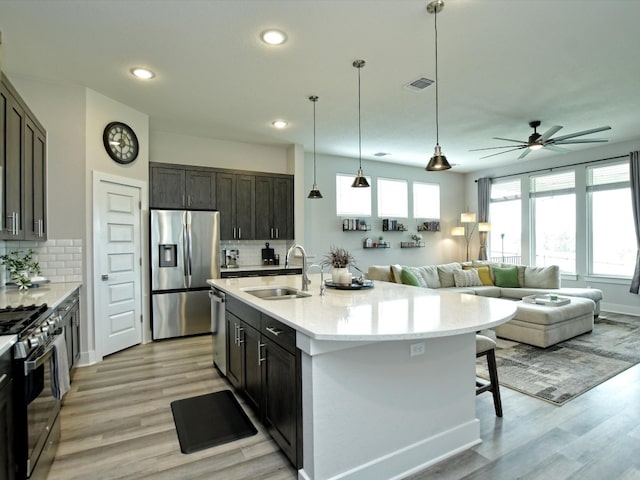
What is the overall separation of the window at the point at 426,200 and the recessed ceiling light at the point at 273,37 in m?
5.82

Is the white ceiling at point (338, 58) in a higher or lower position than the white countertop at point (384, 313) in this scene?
higher

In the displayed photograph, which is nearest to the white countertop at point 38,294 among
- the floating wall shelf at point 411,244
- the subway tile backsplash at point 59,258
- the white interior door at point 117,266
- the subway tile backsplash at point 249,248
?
the subway tile backsplash at point 59,258

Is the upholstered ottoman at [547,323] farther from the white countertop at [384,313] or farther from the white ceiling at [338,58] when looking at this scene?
the white ceiling at [338,58]

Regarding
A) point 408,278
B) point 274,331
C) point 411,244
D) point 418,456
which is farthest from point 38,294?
point 411,244

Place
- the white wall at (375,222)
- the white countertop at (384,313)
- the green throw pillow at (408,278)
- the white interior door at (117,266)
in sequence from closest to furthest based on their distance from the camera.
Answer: the white countertop at (384,313) → the white interior door at (117,266) → the green throw pillow at (408,278) → the white wall at (375,222)

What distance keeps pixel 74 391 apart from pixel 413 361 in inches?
119

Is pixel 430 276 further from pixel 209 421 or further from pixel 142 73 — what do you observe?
pixel 142 73

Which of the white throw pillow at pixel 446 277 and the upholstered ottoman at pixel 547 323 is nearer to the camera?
the upholstered ottoman at pixel 547 323

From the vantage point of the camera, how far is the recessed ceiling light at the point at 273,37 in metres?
2.81

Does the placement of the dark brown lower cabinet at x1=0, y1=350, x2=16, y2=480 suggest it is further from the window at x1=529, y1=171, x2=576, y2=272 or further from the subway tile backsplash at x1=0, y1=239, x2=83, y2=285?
the window at x1=529, y1=171, x2=576, y2=272

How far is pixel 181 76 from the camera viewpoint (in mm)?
3557

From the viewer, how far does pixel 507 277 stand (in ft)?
21.4

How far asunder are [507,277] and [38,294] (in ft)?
22.3

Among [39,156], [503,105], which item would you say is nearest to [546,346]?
[503,105]
